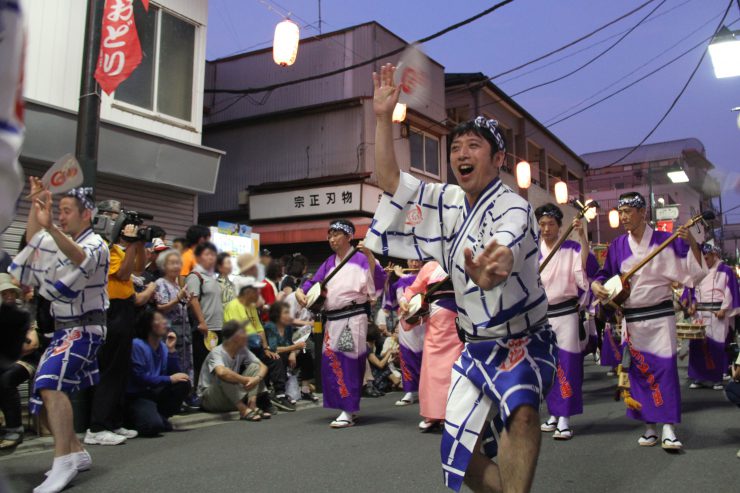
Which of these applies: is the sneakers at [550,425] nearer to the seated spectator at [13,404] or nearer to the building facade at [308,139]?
the seated spectator at [13,404]

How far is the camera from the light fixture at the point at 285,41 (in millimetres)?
11227

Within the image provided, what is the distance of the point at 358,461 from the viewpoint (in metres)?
4.50

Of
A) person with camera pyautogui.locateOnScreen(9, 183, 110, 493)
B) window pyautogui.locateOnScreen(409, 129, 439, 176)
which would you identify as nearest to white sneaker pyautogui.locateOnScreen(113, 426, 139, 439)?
person with camera pyautogui.locateOnScreen(9, 183, 110, 493)

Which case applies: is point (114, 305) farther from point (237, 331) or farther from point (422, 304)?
point (237, 331)

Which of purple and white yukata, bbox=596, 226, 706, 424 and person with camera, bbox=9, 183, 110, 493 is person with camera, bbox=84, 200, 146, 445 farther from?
purple and white yukata, bbox=596, 226, 706, 424

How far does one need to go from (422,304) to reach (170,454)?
2.57 m

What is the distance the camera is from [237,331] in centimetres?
117

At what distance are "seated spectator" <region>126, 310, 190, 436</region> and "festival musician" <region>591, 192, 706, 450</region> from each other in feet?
11.5

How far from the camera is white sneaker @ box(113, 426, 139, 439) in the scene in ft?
16.9

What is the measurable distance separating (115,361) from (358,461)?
1.94 meters

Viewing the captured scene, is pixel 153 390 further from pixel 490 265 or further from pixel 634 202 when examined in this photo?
pixel 634 202

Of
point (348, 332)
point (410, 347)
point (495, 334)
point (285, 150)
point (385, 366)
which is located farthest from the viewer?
point (285, 150)

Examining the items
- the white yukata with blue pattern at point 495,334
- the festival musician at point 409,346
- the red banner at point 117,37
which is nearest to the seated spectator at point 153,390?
the red banner at point 117,37

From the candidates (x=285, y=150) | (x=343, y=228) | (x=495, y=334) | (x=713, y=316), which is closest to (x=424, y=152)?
(x=285, y=150)
